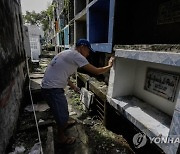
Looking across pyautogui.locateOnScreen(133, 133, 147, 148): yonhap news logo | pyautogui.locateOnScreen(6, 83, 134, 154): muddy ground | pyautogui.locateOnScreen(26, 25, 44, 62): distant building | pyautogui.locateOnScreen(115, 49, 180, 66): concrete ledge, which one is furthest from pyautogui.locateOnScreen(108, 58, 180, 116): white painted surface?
pyautogui.locateOnScreen(26, 25, 44, 62): distant building

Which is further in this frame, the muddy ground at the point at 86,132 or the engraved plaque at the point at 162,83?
the muddy ground at the point at 86,132

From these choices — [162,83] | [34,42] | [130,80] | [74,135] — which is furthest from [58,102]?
[34,42]

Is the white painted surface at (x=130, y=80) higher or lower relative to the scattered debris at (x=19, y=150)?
higher

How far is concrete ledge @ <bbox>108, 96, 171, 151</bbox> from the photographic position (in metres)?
2.01

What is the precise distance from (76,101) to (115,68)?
299 cm

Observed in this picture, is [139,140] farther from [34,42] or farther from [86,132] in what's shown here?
[34,42]

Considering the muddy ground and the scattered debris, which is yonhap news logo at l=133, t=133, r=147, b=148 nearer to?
the muddy ground

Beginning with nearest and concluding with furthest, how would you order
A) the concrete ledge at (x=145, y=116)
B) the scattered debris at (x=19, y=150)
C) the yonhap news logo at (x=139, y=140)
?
the concrete ledge at (x=145, y=116) → the yonhap news logo at (x=139, y=140) → the scattered debris at (x=19, y=150)

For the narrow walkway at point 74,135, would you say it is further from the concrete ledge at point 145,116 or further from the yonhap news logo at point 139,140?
the concrete ledge at point 145,116

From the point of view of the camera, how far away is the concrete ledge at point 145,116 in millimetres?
2006

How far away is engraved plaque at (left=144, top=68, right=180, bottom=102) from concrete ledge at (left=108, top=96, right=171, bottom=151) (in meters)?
0.34

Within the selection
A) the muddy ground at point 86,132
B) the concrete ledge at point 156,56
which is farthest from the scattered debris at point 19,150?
the concrete ledge at point 156,56

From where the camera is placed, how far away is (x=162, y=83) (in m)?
2.35

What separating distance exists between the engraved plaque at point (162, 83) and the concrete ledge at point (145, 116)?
0.34 meters
